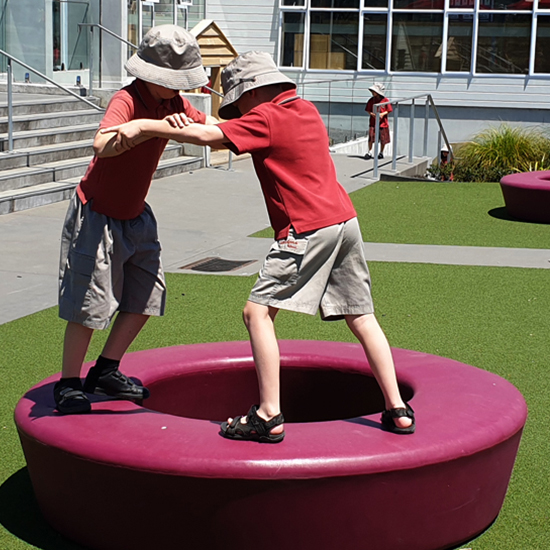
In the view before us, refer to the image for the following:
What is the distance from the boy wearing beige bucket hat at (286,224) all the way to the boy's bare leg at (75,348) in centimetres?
73

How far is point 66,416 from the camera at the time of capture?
3393 millimetres

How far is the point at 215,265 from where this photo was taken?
8711 mm

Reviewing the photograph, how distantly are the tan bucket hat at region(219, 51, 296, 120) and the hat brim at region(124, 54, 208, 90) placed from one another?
172mm

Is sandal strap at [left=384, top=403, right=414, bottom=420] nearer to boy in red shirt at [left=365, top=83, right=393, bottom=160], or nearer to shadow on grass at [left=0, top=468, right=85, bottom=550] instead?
shadow on grass at [left=0, top=468, right=85, bottom=550]

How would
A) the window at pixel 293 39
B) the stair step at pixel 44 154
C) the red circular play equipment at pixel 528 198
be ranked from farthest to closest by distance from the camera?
the window at pixel 293 39
the stair step at pixel 44 154
the red circular play equipment at pixel 528 198

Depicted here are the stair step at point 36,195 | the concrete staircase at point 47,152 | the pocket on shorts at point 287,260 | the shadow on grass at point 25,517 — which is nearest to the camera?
the pocket on shorts at point 287,260

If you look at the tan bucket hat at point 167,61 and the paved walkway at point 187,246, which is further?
the paved walkway at point 187,246

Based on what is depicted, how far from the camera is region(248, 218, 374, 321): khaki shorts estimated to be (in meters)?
3.25

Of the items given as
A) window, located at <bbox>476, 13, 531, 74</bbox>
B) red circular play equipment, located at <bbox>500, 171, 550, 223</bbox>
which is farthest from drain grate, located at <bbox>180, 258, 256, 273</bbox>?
window, located at <bbox>476, 13, 531, 74</bbox>

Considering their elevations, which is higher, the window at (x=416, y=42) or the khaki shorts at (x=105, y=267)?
the window at (x=416, y=42)

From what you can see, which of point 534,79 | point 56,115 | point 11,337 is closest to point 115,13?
point 56,115

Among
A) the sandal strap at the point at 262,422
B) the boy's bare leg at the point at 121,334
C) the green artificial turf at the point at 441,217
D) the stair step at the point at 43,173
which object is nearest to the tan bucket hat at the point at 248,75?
the boy's bare leg at the point at 121,334

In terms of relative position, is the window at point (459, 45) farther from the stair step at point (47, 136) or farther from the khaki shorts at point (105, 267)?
the khaki shorts at point (105, 267)

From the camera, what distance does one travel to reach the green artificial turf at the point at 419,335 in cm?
361
